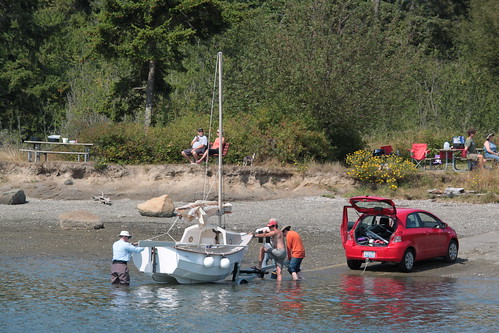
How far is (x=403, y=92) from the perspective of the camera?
4297 cm

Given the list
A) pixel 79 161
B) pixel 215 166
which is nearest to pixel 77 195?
pixel 79 161

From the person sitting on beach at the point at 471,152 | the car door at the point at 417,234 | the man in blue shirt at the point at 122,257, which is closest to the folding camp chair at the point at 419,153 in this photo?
the person sitting on beach at the point at 471,152

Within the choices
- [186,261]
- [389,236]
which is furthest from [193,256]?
[389,236]

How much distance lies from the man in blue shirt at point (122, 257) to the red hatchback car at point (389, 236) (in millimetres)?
5597

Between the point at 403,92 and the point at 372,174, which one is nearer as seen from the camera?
the point at 372,174

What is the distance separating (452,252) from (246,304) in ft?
24.2

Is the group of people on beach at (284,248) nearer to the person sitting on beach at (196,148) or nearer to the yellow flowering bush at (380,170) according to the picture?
the person sitting on beach at (196,148)

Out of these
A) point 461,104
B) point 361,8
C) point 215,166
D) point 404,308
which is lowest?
point 404,308

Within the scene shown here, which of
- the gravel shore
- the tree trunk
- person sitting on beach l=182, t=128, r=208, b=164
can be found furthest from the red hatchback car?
the tree trunk

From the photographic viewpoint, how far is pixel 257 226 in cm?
2864

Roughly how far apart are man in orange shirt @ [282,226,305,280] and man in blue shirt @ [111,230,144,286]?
3657mm

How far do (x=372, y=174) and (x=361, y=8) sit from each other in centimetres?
1072

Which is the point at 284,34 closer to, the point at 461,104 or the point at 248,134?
the point at 248,134

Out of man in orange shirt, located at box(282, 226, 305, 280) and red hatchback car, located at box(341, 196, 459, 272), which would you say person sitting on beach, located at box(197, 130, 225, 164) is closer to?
red hatchback car, located at box(341, 196, 459, 272)
